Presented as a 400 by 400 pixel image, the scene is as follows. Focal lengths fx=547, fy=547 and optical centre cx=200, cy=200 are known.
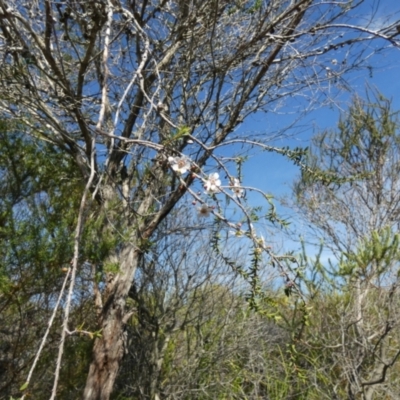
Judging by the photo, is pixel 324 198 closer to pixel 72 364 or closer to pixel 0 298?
pixel 72 364

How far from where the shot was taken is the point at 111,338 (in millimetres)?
3664

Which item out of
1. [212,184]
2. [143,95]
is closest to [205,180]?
[212,184]

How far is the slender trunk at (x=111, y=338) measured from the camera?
3.60 m

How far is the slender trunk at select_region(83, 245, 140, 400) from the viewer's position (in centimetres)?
360

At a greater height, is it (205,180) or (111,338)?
(205,180)

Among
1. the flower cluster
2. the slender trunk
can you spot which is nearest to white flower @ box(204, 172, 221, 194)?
the flower cluster

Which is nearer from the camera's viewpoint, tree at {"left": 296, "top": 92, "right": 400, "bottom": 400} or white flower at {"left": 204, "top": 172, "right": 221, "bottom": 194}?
white flower at {"left": 204, "top": 172, "right": 221, "bottom": 194}

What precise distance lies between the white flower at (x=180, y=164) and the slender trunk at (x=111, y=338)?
2147 mm

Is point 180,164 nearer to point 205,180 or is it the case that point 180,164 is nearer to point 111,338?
point 205,180

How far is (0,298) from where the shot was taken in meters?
3.87

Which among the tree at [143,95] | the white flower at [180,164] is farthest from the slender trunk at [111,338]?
the white flower at [180,164]

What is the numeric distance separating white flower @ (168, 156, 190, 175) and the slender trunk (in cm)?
215

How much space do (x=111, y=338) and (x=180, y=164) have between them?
2.37 m

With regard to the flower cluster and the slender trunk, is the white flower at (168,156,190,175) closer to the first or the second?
the flower cluster
